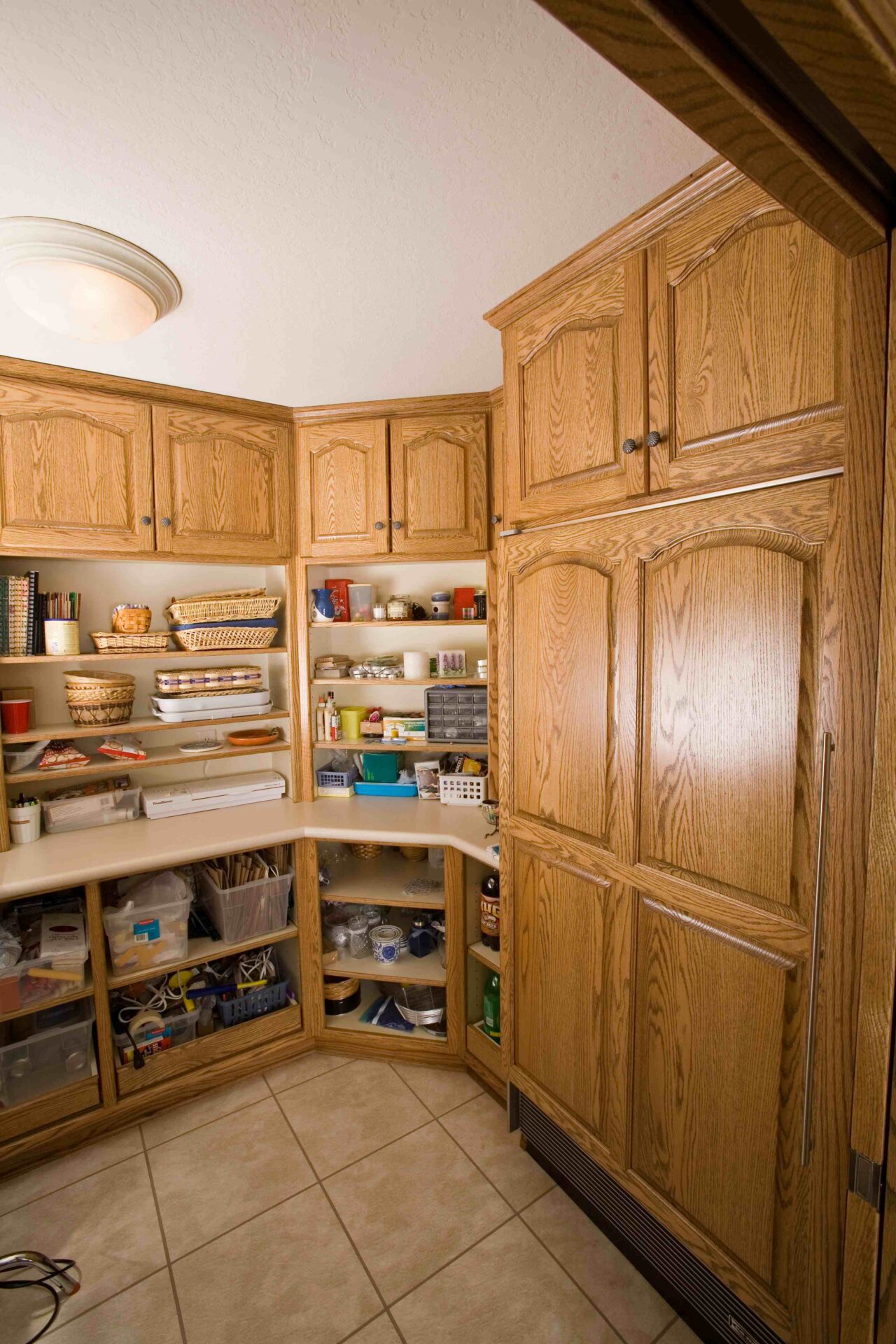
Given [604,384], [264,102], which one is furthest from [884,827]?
[264,102]

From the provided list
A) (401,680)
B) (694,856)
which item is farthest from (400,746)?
(694,856)

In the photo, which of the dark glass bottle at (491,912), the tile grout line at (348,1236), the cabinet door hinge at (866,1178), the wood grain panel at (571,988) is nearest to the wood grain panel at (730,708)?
the wood grain panel at (571,988)

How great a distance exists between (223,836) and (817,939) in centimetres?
182

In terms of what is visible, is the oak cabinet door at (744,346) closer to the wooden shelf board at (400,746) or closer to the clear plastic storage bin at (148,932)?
the wooden shelf board at (400,746)

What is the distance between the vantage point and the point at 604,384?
4.56ft

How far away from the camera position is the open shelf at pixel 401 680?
254cm

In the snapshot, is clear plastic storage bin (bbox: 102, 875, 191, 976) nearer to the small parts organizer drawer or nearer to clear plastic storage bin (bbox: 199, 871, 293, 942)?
clear plastic storage bin (bbox: 199, 871, 293, 942)

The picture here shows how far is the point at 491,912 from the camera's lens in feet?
6.88

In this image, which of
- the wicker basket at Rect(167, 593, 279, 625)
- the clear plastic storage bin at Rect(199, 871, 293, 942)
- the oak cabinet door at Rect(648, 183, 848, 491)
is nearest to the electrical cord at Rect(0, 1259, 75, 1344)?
the clear plastic storage bin at Rect(199, 871, 293, 942)

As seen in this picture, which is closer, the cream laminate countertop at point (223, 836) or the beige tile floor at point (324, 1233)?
the beige tile floor at point (324, 1233)

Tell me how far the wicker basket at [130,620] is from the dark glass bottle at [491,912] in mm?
1537

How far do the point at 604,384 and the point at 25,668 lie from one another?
2.19m

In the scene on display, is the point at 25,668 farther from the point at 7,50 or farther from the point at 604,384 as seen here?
the point at 604,384

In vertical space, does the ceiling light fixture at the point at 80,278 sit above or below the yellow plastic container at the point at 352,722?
above
